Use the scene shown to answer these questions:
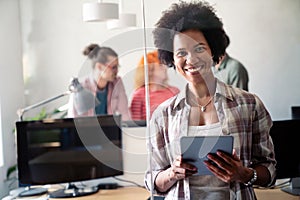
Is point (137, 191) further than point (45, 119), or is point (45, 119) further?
point (45, 119)

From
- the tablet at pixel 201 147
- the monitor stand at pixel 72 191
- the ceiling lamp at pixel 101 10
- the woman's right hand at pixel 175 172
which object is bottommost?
the monitor stand at pixel 72 191

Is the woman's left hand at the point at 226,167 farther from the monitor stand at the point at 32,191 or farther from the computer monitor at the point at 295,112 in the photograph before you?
the monitor stand at the point at 32,191

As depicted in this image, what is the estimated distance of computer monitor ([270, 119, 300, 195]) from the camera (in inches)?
42.1

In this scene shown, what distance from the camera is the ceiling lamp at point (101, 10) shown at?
138cm

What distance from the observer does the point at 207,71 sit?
960 millimetres

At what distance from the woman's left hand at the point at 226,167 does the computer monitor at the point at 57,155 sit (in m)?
0.63

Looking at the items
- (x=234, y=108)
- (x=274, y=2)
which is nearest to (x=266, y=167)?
(x=234, y=108)

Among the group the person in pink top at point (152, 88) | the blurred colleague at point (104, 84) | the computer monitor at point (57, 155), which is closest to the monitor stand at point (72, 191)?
the computer monitor at point (57, 155)

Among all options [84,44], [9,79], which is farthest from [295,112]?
[9,79]

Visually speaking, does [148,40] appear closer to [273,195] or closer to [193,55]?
[193,55]

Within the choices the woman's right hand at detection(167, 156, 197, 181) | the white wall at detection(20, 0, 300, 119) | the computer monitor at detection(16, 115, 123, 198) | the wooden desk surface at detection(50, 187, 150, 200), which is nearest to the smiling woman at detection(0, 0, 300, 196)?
the white wall at detection(20, 0, 300, 119)

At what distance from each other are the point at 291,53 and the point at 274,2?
185 millimetres

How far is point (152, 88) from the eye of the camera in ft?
3.94

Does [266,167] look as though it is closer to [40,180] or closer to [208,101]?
[208,101]
